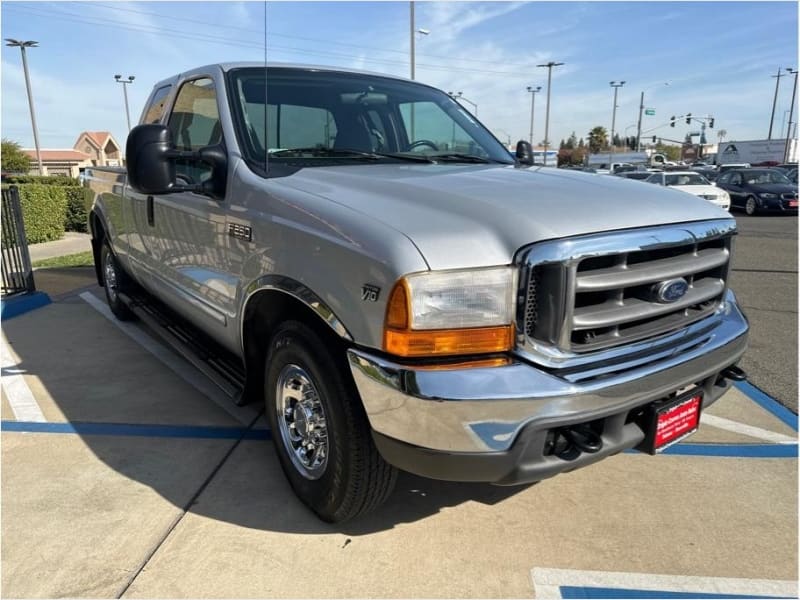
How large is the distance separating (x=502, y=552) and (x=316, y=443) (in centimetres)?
94

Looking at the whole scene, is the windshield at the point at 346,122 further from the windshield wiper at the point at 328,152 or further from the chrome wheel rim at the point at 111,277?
the chrome wheel rim at the point at 111,277

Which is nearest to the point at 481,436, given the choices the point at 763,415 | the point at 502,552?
the point at 502,552

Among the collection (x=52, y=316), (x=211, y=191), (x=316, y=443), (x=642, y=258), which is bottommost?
(x=52, y=316)

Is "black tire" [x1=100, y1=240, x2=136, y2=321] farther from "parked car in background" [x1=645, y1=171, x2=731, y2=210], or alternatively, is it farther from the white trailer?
the white trailer

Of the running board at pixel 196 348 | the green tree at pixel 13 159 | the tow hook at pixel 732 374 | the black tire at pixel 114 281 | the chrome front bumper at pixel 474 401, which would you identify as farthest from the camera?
the green tree at pixel 13 159

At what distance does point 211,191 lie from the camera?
3125mm

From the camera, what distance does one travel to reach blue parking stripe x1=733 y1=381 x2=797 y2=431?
155 inches

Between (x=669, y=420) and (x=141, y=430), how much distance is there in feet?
9.81

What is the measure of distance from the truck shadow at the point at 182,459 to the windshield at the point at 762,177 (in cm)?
2183

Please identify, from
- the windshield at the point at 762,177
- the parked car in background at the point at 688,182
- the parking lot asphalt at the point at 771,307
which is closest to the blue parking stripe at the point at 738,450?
the parking lot asphalt at the point at 771,307

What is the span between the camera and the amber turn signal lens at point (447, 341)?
2.07 m

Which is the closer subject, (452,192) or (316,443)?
(452,192)

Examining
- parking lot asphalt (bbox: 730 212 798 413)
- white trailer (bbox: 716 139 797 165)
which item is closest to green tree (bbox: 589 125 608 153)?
white trailer (bbox: 716 139 797 165)

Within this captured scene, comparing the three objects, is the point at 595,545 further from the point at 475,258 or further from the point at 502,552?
the point at 475,258
